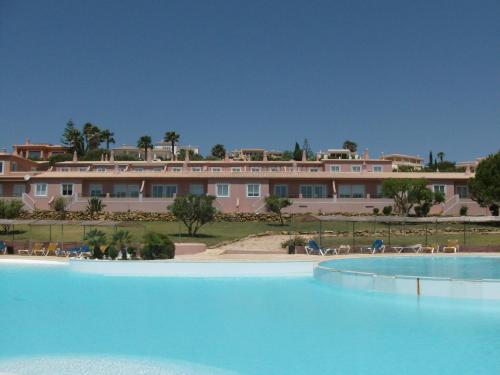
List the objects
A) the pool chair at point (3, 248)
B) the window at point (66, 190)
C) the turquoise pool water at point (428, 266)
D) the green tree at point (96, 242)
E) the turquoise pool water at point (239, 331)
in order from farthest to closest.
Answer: the window at point (66, 190)
the pool chair at point (3, 248)
the green tree at point (96, 242)
the turquoise pool water at point (428, 266)
the turquoise pool water at point (239, 331)

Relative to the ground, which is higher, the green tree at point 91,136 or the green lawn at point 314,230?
the green tree at point 91,136

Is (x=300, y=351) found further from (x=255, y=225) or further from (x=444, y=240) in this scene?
(x=255, y=225)

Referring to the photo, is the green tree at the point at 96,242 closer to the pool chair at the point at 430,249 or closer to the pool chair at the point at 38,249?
the pool chair at the point at 38,249

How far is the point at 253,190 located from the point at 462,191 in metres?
18.3

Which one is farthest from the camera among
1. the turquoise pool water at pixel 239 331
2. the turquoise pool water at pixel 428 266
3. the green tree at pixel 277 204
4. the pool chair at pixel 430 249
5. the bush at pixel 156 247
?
the green tree at pixel 277 204

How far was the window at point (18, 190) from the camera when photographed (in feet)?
164

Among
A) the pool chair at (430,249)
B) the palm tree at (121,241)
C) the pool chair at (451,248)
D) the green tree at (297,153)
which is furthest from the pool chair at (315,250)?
the green tree at (297,153)

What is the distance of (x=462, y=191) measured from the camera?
161ft

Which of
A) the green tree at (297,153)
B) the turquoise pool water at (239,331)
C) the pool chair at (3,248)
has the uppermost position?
the green tree at (297,153)

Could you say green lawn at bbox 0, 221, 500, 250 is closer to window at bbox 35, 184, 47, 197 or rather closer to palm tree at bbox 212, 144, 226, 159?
window at bbox 35, 184, 47, 197

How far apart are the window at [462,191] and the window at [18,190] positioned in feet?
125

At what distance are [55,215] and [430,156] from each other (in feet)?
252

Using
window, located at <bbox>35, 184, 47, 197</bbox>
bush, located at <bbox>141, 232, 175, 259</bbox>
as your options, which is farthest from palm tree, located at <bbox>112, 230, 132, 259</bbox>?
window, located at <bbox>35, 184, 47, 197</bbox>

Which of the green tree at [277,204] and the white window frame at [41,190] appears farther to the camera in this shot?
the white window frame at [41,190]
